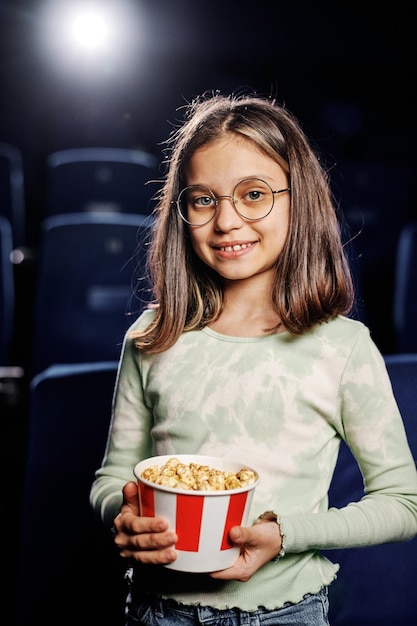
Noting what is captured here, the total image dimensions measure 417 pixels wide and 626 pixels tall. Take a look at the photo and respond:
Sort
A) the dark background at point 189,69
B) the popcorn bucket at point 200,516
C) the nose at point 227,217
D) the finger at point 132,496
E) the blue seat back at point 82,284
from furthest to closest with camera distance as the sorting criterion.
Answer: the dark background at point 189,69, the blue seat back at point 82,284, the nose at point 227,217, the finger at point 132,496, the popcorn bucket at point 200,516

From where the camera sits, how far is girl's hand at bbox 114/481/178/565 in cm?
89

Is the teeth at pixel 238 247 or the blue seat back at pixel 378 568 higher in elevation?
the teeth at pixel 238 247

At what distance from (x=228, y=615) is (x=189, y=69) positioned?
16.8 ft

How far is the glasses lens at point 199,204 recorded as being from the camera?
1148 mm

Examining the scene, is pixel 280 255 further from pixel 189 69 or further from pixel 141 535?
pixel 189 69

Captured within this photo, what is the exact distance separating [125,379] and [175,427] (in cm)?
14

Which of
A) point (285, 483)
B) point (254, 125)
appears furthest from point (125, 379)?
point (254, 125)

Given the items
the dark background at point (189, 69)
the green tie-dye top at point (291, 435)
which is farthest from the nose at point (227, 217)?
the dark background at point (189, 69)

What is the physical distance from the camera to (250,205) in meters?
1.13

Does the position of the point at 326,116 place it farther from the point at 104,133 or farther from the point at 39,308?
the point at 39,308

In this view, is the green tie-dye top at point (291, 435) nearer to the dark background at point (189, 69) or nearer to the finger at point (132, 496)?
the finger at point (132, 496)

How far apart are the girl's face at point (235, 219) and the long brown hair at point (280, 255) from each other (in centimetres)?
2

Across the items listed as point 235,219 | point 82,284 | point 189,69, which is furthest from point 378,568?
point 189,69

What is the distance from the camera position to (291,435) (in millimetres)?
1083
